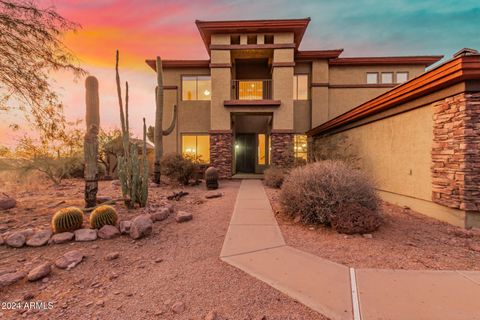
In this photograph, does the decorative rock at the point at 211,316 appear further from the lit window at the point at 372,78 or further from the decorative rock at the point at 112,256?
the lit window at the point at 372,78

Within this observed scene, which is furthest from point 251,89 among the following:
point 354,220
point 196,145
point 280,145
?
point 354,220

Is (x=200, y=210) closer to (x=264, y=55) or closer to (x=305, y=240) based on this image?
(x=305, y=240)

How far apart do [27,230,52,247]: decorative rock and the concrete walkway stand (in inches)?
131

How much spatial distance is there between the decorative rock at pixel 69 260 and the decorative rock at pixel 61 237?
0.77m

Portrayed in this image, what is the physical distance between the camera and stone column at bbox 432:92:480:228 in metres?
4.73

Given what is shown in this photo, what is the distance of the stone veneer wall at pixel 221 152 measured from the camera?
13477 mm

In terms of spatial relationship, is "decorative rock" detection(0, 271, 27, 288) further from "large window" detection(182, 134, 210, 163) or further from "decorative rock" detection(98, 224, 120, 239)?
"large window" detection(182, 134, 210, 163)

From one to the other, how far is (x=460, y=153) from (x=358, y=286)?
4.60 meters

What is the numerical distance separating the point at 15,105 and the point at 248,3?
13563 millimetres

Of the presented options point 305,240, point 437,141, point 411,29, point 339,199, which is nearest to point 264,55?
point 437,141

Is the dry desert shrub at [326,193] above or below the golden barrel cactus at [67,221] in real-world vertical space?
above

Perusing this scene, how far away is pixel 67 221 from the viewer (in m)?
4.25

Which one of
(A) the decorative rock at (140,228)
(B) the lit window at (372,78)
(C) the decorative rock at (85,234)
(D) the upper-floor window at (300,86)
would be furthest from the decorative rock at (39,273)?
(B) the lit window at (372,78)

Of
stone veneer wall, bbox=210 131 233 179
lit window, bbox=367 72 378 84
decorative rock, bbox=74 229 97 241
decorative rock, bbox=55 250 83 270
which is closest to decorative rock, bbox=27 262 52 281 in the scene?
decorative rock, bbox=55 250 83 270
